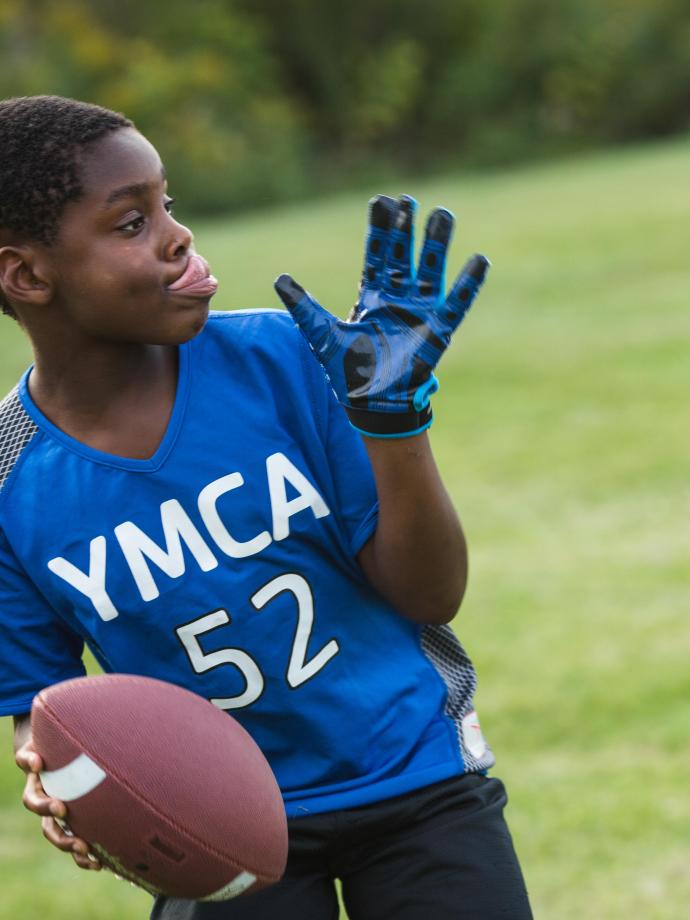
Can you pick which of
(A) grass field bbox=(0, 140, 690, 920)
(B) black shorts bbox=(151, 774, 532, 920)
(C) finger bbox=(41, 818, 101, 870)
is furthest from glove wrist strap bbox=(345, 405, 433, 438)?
(A) grass field bbox=(0, 140, 690, 920)

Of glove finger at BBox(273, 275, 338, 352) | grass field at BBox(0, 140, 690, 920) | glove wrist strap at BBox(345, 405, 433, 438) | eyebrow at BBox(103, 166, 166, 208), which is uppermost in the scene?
eyebrow at BBox(103, 166, 166, 208)

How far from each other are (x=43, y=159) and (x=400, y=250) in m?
0.52

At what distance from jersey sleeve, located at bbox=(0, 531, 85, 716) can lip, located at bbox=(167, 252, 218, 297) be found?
1.55 ft

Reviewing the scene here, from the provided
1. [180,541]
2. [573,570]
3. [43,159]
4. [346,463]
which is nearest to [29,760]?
[180,541]

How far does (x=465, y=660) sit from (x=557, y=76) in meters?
34.4

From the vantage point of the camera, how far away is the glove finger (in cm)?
198

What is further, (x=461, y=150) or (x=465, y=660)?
(x=461, y=150)

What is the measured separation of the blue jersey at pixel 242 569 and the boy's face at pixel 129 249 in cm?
15

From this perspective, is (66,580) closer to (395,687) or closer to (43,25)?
(395,687)

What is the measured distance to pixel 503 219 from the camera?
706 inches

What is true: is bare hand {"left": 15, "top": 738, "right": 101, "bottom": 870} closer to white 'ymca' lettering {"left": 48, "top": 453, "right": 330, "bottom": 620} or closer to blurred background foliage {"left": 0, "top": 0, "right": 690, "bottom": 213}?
white 'ymca' lettering {"left": 48, "top": 453, "right": 330, "bottom": 620}

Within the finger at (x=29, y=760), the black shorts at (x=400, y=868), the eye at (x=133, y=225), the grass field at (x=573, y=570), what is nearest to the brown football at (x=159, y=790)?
the finger at (x=29, y=760)

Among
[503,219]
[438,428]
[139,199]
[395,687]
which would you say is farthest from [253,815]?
[503,219]

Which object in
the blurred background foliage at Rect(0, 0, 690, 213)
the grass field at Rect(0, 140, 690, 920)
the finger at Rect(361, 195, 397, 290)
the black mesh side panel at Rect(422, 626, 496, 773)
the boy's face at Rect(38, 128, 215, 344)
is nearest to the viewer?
the finger at Rect(361, 195, 397, 290)
